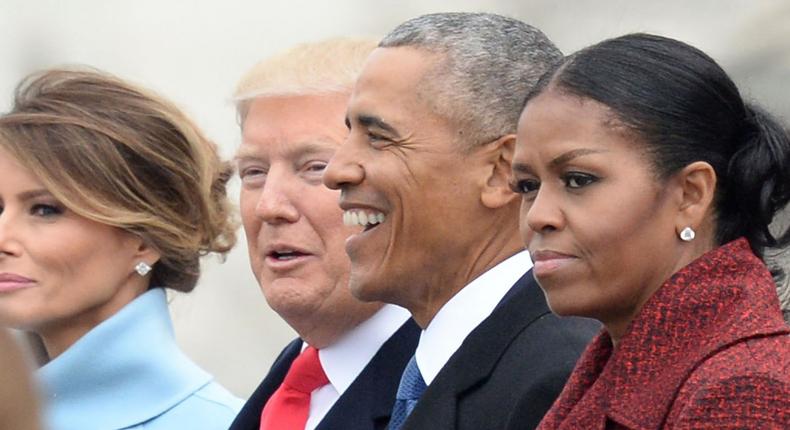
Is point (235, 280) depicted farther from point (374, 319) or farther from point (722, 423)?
point (722, 423)

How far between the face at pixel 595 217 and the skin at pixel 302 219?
1326 mm

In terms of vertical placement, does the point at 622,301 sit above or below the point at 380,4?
above

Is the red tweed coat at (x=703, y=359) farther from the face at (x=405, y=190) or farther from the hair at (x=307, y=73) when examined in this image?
the hair at (x=307, y=73)

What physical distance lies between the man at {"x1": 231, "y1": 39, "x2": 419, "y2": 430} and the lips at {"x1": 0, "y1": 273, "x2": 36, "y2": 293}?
589mm

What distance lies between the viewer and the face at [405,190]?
378cm

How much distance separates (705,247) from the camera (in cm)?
303

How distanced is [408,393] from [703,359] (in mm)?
1061

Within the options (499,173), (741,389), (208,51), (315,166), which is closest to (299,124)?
(315,166)

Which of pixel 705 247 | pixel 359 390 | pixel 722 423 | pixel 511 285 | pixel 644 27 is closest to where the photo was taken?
pixel 722 423

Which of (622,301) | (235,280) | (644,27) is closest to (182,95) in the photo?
(235,280)

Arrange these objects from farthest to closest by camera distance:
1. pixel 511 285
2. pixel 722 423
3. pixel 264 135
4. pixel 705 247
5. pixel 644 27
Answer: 1. pixel 644 27
2. pixel 264 135
3. pixel 511 285
4. pixel 705 247
5. pixel 722 423

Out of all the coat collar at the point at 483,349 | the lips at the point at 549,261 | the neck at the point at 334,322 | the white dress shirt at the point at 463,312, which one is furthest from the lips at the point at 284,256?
the lips at the point at 549,261

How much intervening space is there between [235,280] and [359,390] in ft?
13.4

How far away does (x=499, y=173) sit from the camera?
3.81 metres
